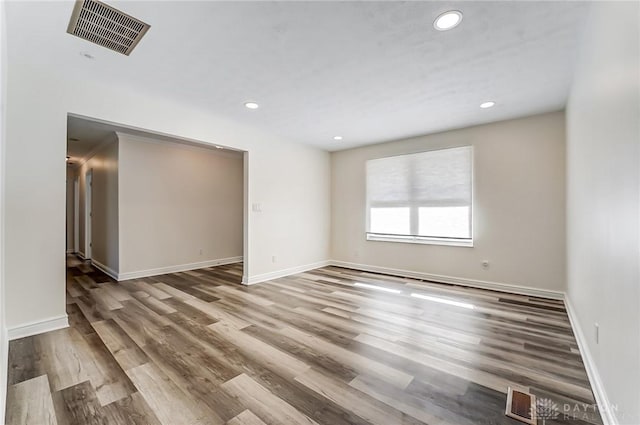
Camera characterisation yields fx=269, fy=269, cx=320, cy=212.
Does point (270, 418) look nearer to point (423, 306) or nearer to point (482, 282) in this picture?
point (423, 306)

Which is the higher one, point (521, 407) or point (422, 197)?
point (422, 197)

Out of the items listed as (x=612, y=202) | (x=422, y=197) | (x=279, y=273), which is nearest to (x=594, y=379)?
(x=612, y=202)

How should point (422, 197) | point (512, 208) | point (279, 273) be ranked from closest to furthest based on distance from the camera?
point (512, 208) < point (422, 197) < point (279, 273)

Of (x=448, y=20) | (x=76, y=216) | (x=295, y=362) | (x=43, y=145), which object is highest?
(x=448, y=20)

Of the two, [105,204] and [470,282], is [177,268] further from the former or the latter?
[470,282]

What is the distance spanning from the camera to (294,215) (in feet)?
17.4

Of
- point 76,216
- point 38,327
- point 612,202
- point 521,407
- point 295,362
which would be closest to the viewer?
point 612,202

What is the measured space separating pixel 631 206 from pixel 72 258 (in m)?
9.71

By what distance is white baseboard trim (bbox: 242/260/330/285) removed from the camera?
14.6 ft

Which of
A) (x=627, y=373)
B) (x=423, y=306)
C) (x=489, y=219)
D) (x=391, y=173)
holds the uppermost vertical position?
(x=391, y=173)

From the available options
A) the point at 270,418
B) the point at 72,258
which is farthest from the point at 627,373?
the point at 72,258

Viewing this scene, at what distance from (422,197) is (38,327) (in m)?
5.25

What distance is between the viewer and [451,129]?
4457mm

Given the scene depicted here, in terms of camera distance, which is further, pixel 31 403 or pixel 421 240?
pixel 421 240
